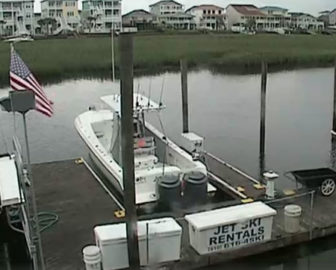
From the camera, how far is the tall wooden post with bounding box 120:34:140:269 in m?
7.72

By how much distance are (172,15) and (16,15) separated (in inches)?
1425

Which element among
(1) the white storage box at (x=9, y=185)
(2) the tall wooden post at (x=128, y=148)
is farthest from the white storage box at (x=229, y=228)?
(1) the white storage box at (x=9, y=185)

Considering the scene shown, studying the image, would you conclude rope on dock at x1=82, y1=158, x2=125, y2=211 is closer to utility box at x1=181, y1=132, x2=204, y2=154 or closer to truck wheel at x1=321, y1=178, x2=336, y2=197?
utility box at x1=181, y1=132, x2=204, y2=154

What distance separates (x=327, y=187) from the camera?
36.5 ft

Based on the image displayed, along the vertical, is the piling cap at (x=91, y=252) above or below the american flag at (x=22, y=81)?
below

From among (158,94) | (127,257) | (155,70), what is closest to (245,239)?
(127,257)

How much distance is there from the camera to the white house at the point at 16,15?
3593 inches

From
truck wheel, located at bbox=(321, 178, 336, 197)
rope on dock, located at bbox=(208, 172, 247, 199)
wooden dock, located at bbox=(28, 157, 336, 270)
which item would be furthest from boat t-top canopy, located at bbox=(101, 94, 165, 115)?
truck wheel, located at bbox=(321, 178, 336, 197)

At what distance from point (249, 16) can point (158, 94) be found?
305 feet

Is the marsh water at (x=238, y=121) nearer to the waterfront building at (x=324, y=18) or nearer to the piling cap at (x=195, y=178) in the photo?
the piling cap at (x=195, y=178)

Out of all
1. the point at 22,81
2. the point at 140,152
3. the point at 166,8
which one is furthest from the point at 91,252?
the point at 166,8

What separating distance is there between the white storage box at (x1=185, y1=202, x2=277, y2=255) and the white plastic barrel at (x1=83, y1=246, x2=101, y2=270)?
1.58 meters

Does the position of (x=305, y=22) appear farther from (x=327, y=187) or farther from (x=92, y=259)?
(x=92, y=259)

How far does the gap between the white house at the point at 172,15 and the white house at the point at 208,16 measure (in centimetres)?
256
